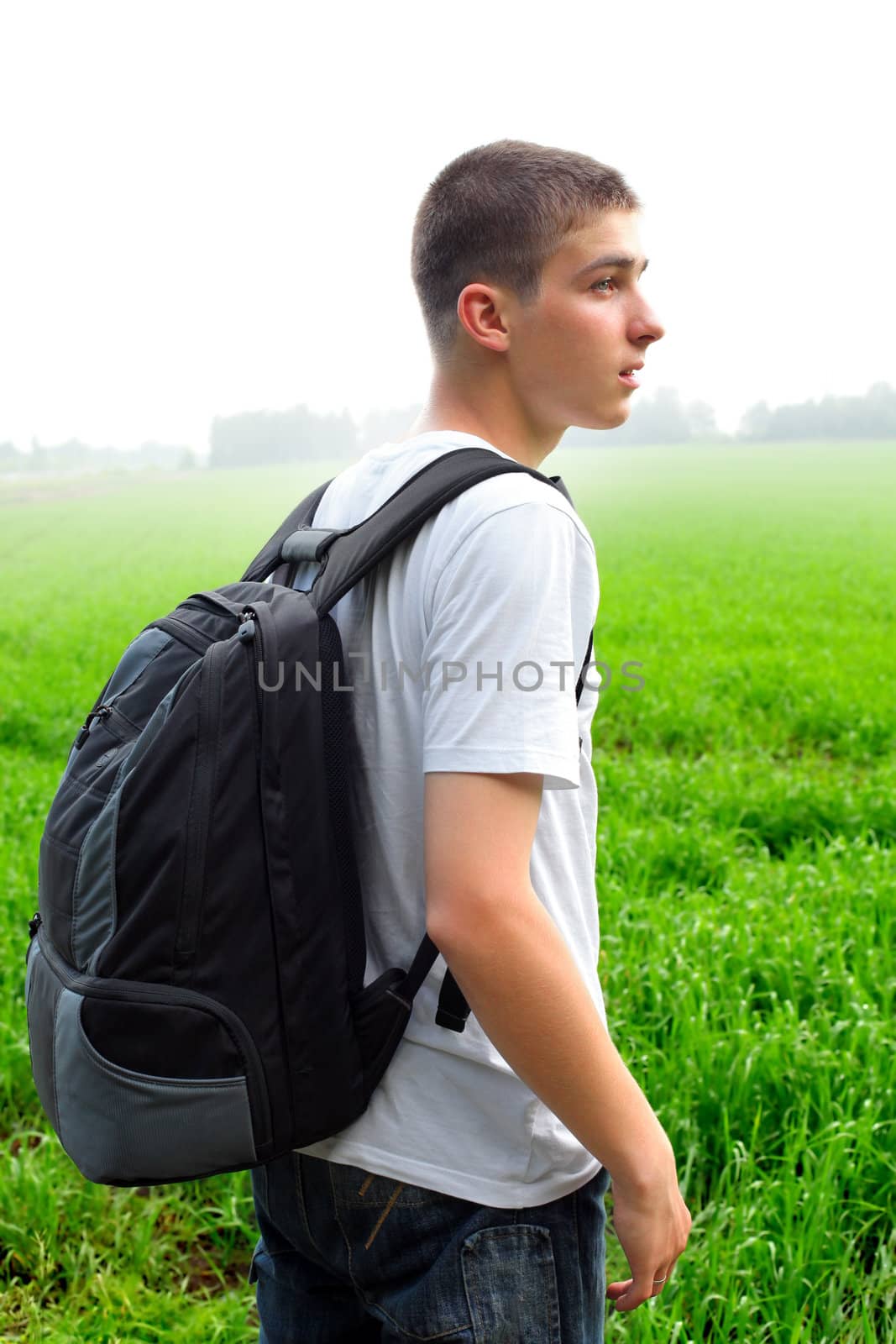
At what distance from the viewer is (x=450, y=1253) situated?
3.56 feet

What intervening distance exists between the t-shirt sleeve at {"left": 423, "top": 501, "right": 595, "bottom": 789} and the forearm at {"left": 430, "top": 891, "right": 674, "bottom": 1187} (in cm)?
14

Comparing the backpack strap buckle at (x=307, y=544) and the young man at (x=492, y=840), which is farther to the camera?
the backpack strap buckle at (x=307, y=544)

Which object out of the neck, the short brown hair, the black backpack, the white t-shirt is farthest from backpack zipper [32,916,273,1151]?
the short brown hair

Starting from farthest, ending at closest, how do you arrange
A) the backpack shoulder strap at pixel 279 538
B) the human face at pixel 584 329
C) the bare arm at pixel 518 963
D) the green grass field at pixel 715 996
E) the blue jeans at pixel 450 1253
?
the green grass field at pixel 715 996 → the backpack shoulder strap at pixel 279 538 → the human face at pixel 584 329 → the blue jeans at pixel 450 1253 → the bare arm at pixel 518 963

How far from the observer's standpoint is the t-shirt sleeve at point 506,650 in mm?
970

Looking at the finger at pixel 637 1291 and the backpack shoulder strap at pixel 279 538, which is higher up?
the backpack shoulder strap at pixel 279 538

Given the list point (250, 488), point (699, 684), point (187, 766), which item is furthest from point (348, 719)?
point (250, 488)

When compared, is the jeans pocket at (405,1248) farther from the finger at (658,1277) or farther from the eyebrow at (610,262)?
the eyebrow at (610,262)

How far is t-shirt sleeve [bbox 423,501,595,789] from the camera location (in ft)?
3.18

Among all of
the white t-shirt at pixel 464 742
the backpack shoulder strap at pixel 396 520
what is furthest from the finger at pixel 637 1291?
the backpack shoulder strap at pixel 396 520

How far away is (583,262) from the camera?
121 cm

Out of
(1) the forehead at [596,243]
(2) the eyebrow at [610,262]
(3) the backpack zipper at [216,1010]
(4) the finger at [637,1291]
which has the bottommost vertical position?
(4) the finger at [637,1291]

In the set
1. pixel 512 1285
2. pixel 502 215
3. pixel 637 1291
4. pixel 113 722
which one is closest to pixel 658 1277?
pixel 637 1291

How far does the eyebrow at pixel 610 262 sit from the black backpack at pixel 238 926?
0.29 m
